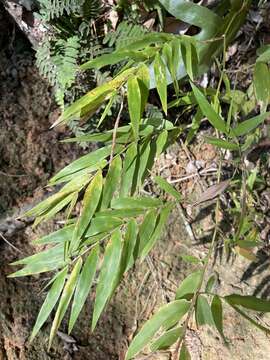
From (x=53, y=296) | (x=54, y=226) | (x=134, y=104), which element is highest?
(x=134, y=104)

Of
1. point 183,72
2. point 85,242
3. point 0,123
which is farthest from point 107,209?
point 0,123

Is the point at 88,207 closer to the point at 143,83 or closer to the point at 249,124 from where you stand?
the point at 143,83

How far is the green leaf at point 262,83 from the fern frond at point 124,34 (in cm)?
42

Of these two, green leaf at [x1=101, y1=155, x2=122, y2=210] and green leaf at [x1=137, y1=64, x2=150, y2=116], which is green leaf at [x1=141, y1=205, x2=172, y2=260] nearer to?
green leaf at [x1=101, y1=155, x2=122, y2=210]

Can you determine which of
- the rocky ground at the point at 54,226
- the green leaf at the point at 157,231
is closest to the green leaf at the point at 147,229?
the green leaf at the point at 157,231

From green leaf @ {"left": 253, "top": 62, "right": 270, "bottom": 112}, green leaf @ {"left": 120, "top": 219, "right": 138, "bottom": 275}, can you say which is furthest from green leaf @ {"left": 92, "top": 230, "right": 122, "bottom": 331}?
green leaf @ {"left": 253, "top": 62, "right": 270, "bottom": 112}

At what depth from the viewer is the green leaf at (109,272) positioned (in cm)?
90

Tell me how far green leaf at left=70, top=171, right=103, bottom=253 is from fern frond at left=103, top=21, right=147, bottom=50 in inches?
20.5

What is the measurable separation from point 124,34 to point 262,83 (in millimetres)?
474

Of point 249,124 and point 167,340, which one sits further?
point 249,124

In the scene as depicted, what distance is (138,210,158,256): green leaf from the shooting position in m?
0.96

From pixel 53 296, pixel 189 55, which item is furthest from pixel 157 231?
pixel 189 55

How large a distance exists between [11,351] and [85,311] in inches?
8.4

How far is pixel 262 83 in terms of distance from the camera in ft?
3.20
